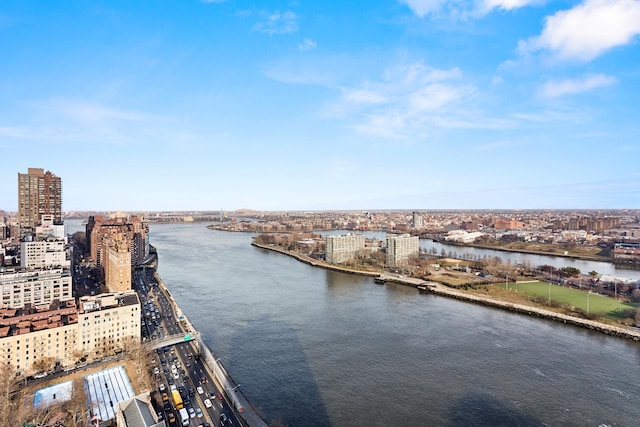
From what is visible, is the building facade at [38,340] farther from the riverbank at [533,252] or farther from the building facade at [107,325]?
the riverbank at [533,252]

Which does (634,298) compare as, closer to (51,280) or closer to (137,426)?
(137,426)

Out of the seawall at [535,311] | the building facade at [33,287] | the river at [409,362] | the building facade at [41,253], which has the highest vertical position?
the building facade at [41,253]

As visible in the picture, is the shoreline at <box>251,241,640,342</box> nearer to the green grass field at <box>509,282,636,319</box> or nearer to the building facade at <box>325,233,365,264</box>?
the green grass field at <box>509,282,636,319</box>

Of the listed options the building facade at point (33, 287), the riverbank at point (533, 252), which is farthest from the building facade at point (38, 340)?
the riverbank at point (533, 252)

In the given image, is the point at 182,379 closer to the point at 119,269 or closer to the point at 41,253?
the point at 119,269

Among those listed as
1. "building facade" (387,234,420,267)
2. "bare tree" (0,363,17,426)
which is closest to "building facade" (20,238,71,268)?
"bare tree" (0,363,17,426)
